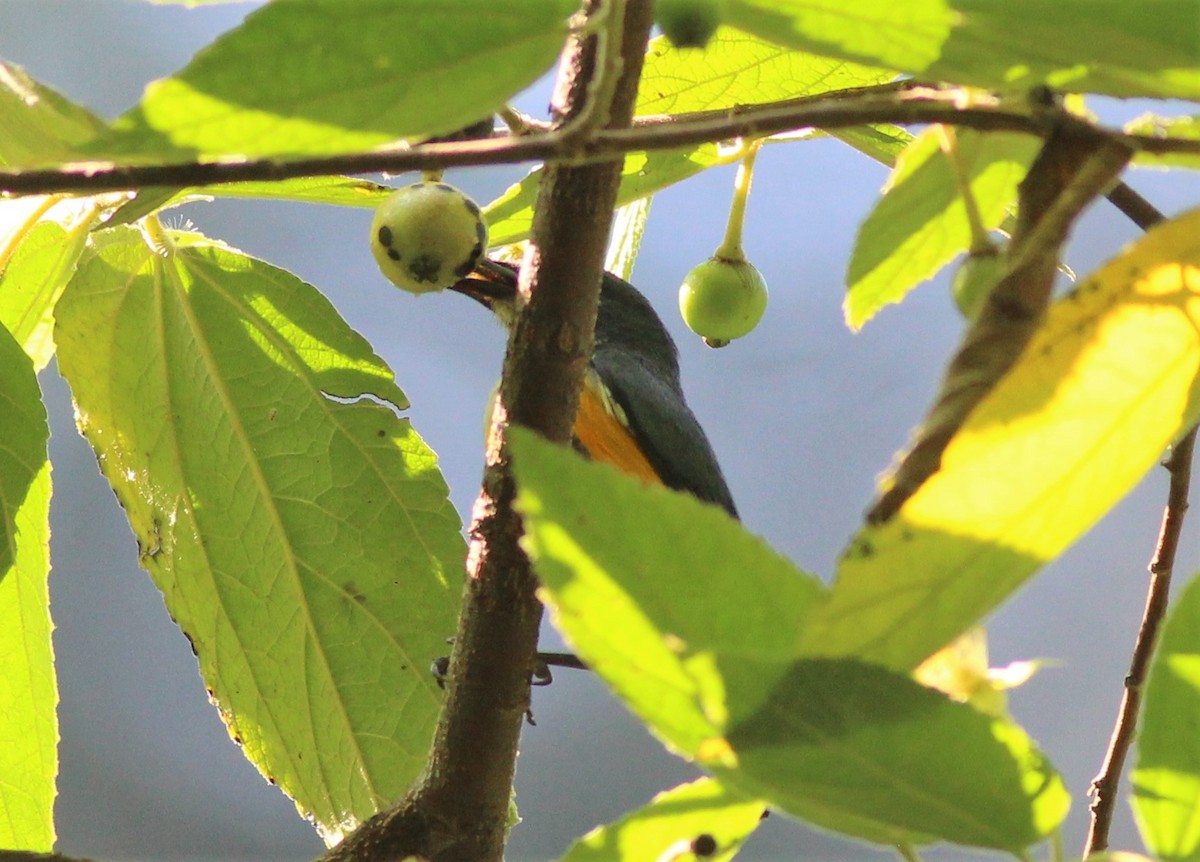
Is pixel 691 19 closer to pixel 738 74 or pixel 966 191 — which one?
pixel 966 191

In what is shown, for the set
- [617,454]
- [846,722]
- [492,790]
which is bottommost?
[846,722]

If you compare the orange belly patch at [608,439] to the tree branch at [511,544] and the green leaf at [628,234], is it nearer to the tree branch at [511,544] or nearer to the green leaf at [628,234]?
the green leaf at [628,234]

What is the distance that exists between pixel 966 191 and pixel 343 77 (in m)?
0.30

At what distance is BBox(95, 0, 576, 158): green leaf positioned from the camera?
463 millimetres

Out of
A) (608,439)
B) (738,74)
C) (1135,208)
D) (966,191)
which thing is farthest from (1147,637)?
(608,439)

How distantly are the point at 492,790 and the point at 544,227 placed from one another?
399 millimetres

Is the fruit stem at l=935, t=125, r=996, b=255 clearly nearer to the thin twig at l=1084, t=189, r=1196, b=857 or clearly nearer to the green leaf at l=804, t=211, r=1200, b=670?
the green leaf at l=804, t=211, r=1200, b=670

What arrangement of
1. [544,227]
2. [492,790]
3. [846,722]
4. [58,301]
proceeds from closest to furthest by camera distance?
[846,722], [544,227], [492,790], [58,301]

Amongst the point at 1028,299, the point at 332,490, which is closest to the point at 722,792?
the point at 1028,299

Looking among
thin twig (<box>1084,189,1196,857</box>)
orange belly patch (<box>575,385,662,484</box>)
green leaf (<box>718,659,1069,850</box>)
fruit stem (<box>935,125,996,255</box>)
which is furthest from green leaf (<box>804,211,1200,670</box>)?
orange belly patch (<box>575,385,662,484</box>)

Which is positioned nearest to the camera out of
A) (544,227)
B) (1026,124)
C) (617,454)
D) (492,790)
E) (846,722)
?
(846,722)

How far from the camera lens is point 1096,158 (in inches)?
21.0

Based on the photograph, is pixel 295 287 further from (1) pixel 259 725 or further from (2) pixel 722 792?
(2) pixel 722 792

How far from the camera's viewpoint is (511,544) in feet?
2.82
